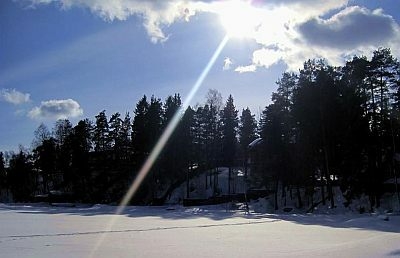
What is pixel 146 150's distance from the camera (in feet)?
227

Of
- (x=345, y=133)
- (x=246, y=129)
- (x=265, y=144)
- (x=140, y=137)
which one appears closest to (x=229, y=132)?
(x=246, y=129)

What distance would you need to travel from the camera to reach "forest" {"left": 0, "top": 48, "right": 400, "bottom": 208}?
144 feet

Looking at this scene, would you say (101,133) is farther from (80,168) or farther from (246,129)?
(246,129)

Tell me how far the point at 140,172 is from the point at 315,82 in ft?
109

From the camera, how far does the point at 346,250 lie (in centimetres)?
1427

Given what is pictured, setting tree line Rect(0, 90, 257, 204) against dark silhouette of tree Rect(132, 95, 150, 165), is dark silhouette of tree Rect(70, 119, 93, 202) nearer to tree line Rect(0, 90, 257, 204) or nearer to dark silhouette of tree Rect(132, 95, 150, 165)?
tree line Rect(0, 90, 257, 204)

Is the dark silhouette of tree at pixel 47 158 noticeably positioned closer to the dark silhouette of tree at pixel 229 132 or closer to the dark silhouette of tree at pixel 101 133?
the dark silhouette of tree at pixel 101 133

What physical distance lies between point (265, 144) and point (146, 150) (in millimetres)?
24293

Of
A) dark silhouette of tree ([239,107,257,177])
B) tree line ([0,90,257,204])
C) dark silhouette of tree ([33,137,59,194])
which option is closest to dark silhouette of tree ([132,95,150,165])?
tree line ([0,90,257,204])

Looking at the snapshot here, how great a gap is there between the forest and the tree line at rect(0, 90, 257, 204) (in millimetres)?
162

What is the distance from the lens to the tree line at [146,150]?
69.8m

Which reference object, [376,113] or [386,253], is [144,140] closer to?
[376,113]

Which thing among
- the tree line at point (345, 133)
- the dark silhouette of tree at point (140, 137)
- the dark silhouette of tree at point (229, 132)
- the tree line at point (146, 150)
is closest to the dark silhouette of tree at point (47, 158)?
the tree line at point (146, 150)

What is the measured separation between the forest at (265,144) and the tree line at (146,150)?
0.53 ft
